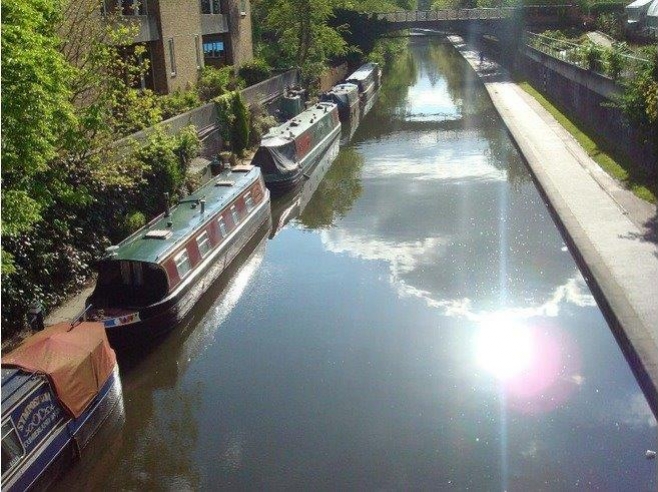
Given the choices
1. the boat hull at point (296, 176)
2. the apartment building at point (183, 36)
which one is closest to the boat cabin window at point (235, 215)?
the boat hull at point (296, 176)

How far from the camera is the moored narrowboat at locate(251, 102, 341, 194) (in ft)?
81.0

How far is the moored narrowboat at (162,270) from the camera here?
44.7 feet

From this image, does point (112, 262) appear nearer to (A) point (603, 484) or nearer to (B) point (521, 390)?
(B) point (521, 390)

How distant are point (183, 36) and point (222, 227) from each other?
51.9ft

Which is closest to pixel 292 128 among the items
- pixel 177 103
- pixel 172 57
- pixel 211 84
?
pixel 177 103

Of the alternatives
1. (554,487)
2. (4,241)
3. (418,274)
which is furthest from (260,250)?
(554,487)

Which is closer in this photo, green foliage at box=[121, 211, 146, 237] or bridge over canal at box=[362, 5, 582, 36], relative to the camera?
green foliage at box=[121, 211, 146, 237]

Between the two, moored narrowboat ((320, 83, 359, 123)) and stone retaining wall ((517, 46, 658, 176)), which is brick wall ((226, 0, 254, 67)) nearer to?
moored narrowboat ((320, 83, 359, 123))

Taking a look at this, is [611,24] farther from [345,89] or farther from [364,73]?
[345,89]

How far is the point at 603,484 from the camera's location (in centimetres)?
966

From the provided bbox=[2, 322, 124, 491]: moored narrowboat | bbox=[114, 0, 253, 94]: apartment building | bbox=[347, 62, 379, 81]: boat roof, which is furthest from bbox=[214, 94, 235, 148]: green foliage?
bbox=[347, 62, 379, 81]: boat roof

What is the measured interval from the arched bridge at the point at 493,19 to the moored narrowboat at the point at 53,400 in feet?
180

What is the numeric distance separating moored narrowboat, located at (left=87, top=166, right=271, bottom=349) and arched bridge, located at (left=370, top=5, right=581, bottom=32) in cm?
4834

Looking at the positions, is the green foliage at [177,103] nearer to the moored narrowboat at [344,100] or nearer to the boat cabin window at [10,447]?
the moored narrowboat at [344,100]
